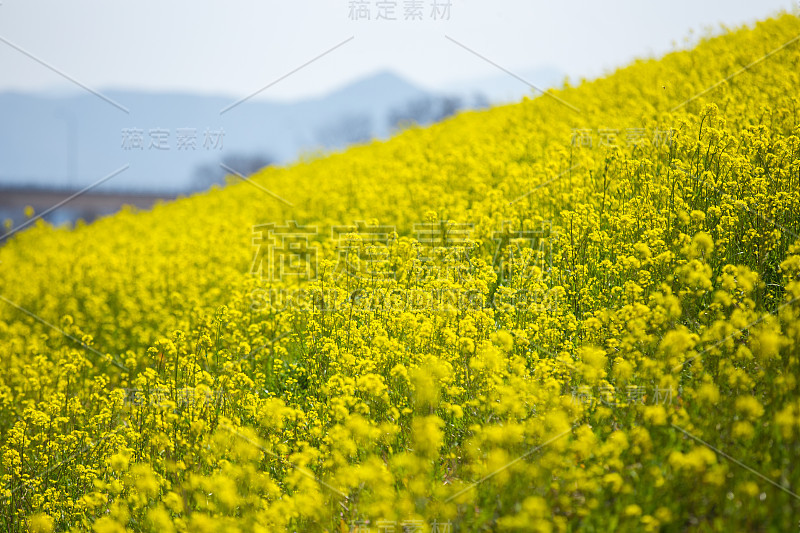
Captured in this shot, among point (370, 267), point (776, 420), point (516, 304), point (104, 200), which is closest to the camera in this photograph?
point (776, 420)

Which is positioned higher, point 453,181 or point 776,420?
point 453,181

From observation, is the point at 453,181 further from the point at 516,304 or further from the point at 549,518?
the point at 549,518

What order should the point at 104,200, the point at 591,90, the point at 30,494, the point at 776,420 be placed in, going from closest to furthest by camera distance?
the point at 776,420, the point at 30,494, the point at 591,90, the point at 104,200

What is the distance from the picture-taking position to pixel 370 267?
805 centimetres

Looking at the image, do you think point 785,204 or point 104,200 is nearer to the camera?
point 785,204

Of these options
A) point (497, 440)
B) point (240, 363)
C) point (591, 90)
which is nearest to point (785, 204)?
point (497, 440)

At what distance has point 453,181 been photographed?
10719mm

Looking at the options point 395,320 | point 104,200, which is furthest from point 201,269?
point 104,200

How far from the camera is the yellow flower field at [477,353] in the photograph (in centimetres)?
408

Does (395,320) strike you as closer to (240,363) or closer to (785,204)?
(240,363)

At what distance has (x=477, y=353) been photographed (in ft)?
18.3

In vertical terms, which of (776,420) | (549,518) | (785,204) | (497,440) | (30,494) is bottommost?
(30,494)

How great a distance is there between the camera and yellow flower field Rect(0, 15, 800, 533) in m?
4.08

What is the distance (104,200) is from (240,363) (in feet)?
160
